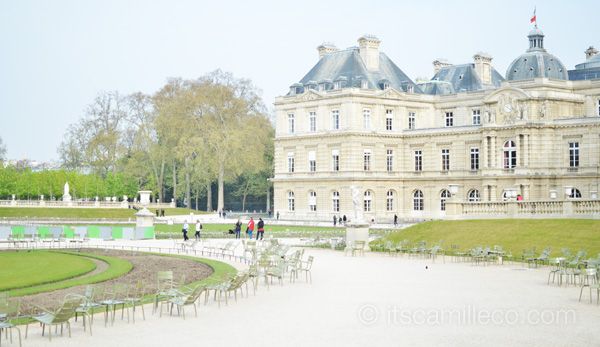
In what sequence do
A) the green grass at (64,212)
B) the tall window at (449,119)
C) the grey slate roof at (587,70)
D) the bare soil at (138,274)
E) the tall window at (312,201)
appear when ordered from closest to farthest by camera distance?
the bare soil at (138,274) < the green grass at (64,212) < the grey slate roof at (587,70) < the tall window at (312,201) < the tall window at (449,119)

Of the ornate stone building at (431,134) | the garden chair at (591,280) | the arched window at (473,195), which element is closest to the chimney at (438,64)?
the ornate stone building at (431,134)

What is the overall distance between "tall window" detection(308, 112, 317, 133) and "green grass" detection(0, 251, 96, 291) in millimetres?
41023

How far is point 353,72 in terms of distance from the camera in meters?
74.4

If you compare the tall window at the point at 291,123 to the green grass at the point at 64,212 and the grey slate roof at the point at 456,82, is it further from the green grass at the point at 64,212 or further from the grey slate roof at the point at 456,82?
the green grass at the point at 64,212

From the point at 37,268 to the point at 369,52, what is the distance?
51.4m

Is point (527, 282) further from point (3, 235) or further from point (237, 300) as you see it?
point (3, 235)

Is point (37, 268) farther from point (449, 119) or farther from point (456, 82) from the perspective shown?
point (456, 82)

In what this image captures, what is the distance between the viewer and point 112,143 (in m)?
93.1

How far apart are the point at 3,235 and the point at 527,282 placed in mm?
31112

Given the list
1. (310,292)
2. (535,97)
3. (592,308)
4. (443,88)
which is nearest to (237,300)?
(310,292)

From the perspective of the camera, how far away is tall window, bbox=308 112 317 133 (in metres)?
75.1

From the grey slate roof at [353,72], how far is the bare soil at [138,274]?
131 ft

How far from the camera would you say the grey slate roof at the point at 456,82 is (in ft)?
254

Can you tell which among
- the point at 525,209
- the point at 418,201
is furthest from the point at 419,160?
the point at 525,209
